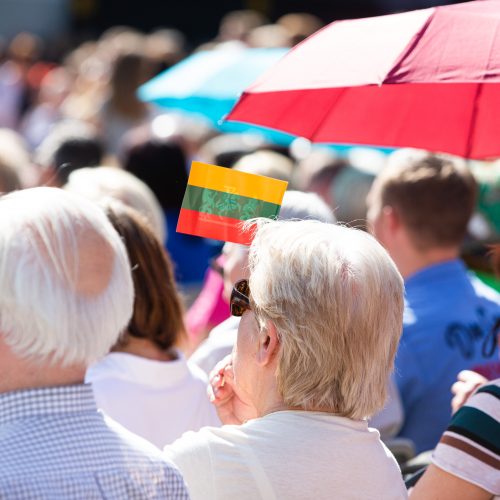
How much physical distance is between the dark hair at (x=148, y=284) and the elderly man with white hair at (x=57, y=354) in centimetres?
112

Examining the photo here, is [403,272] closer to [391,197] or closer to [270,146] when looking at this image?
[391,197]

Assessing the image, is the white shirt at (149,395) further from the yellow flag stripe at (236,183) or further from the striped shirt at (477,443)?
the striped shirt at (477,443)

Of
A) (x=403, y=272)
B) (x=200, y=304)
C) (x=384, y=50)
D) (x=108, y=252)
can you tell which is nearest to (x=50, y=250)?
(x=108, y=252)

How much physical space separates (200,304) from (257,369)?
2429 mm

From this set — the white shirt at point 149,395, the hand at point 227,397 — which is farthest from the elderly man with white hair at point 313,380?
the white shirt at point 149,395

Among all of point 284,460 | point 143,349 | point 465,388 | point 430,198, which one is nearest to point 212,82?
point 430,198

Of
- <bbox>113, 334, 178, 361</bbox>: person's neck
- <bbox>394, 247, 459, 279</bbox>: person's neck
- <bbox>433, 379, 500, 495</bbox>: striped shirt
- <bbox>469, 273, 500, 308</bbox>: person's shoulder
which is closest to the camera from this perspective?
<bbox>433, 379, 500, 495</bbox>: striped shirt

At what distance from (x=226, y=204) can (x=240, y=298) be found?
0.31m

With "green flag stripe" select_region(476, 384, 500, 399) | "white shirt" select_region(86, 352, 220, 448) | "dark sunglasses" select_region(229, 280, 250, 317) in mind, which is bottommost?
"white shirt" select_region(86, 352, 220, 448)

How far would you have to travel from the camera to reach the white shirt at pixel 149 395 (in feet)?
9.16

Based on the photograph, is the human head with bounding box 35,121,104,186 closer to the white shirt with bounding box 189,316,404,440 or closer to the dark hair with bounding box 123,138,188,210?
the dark hair with bounding box 123,138,188,210

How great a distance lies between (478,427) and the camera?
2340mm

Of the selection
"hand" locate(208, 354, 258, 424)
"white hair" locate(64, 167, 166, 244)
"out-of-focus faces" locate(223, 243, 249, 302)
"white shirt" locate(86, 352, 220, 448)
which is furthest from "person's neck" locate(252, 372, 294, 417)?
"white hair" locate(64, 167, 166, 244)

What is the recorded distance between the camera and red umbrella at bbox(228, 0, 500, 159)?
253cm
